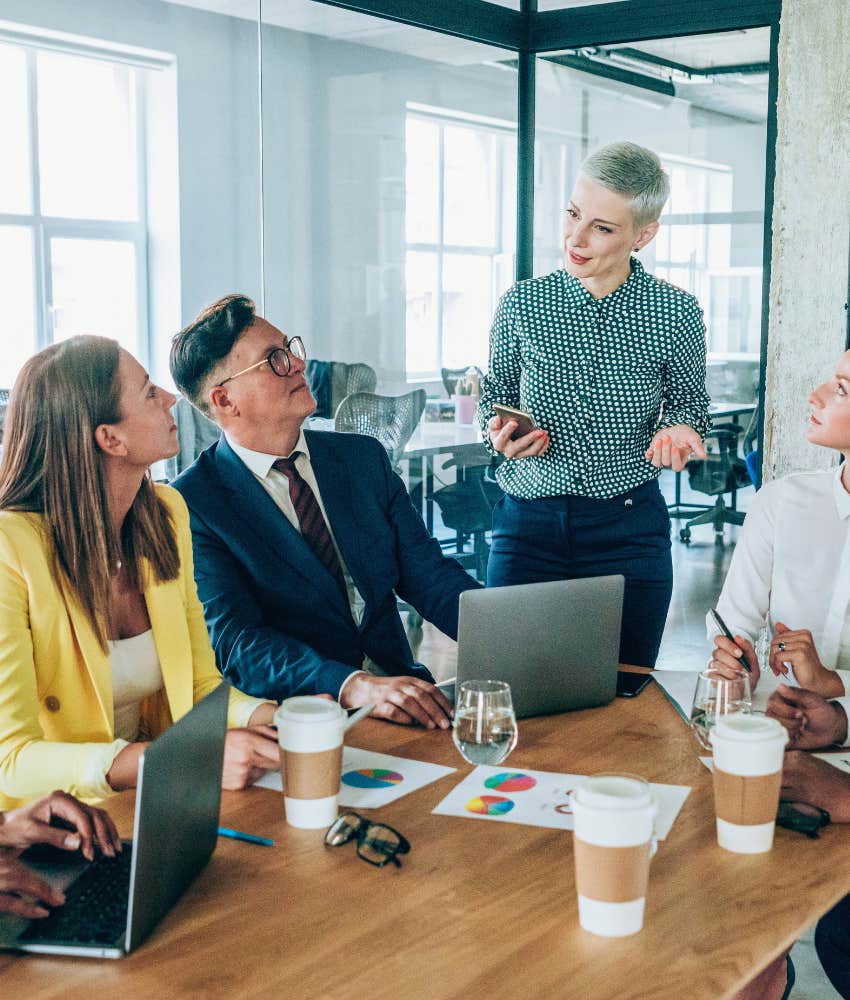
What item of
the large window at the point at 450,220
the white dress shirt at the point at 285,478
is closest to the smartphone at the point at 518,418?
the white dress shirt at the point at 285,478

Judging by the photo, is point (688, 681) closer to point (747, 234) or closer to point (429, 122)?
point (747, 234)

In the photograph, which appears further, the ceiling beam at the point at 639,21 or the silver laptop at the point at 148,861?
the ceiling beam at the point at 639,21

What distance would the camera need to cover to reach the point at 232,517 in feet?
7.78

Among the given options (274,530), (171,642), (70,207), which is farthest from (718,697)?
(70,207)

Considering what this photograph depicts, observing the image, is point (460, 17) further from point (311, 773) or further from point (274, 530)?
point (311, 773)

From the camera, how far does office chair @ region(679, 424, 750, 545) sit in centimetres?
519

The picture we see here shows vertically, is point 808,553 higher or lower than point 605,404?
lower

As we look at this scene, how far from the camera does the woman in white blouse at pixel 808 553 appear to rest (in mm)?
2260

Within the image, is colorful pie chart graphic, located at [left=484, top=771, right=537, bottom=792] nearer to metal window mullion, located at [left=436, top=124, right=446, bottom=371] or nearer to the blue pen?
the blue pen

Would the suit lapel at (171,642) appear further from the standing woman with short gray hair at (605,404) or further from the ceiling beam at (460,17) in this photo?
the ceiling beam at (460,17)

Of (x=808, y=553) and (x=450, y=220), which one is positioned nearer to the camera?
(x=808, y=553)

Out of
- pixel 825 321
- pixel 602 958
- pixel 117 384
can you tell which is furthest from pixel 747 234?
pixel 602 958

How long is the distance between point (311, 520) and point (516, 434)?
55 centimetres

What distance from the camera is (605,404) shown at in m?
2.81
